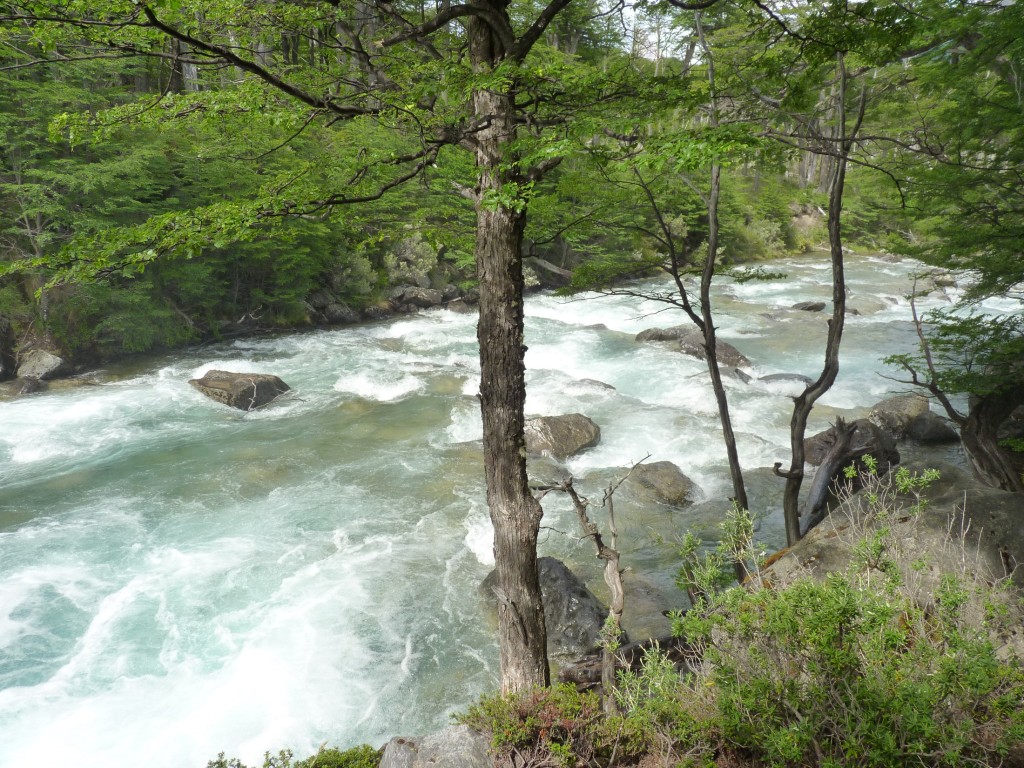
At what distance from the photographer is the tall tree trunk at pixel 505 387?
13.7ft

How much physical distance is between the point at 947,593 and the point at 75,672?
7.93m

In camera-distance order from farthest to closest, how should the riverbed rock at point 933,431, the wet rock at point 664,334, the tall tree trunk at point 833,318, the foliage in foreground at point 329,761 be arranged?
the wet rock at point 664,334 → the riverbed rock at point 933,431 → the tall tree trunk at point 833,318 → the foliage in foreground at point 329,761

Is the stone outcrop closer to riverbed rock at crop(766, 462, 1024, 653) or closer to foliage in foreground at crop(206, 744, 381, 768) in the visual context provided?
riverbed rock at crop(766, 462, 1024, 653)

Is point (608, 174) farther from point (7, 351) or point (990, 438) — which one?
→ point (7, 351)

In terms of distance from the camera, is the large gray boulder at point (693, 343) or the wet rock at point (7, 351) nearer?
the wet rock at point (7, 351)

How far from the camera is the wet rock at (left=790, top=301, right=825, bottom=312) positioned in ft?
71.7

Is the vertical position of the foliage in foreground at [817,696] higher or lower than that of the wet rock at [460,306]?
higher

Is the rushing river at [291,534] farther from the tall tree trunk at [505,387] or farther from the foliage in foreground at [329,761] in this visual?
the foliage in foreground at [329,761]

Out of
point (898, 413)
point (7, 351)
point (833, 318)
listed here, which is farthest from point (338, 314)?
point (833, 318)

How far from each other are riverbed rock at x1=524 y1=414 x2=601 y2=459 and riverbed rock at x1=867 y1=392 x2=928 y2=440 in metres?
5.34

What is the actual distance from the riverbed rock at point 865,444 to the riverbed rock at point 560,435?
3798 millimetres

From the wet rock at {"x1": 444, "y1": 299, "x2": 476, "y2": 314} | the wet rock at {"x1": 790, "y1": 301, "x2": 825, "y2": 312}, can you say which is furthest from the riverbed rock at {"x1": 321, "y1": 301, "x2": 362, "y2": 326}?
the wet rock at {"x1": 790, "y1": 301, "x2": 825, "y2": 312}

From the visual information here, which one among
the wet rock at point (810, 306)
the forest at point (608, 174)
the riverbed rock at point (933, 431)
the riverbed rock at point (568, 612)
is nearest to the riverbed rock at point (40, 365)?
the forest at point (608, 174)

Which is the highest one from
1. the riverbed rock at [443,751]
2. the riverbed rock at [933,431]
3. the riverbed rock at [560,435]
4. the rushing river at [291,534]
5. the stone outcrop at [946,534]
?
the stone outcrop at [946,534]
